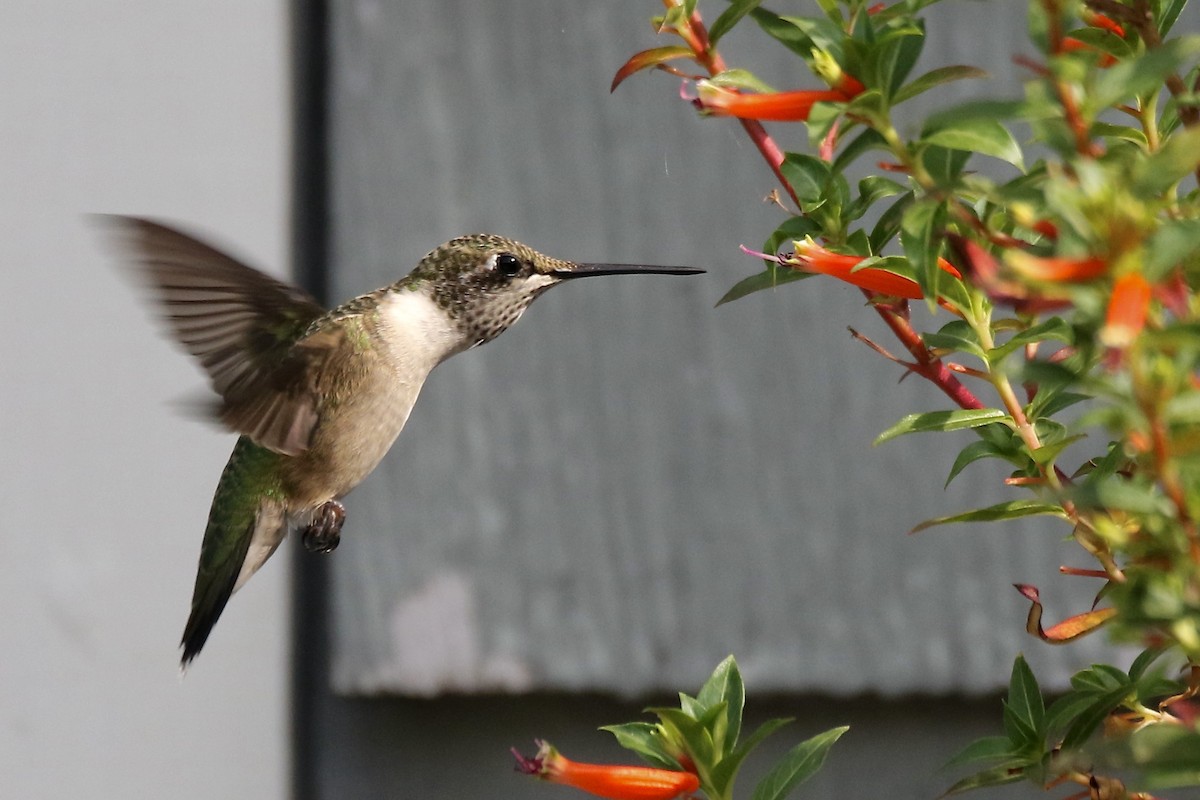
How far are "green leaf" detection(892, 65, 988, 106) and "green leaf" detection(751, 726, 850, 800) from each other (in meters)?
0.37

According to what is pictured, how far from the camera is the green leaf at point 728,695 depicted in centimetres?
77

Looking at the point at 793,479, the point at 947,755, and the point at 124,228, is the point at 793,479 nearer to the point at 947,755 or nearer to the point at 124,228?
the point at 947,755

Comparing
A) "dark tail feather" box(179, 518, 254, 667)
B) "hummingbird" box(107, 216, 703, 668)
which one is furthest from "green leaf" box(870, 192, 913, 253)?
"dark tail feather" box(179, 518, 254, 667)

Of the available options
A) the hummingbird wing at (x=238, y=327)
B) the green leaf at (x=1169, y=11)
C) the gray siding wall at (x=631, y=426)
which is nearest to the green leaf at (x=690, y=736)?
the green leaf at (x=1169, y=11)

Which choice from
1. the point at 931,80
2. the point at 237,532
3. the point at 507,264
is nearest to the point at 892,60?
the point at 931,80

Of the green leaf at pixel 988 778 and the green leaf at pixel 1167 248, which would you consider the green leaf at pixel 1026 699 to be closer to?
the green leaf at pixel 988 778

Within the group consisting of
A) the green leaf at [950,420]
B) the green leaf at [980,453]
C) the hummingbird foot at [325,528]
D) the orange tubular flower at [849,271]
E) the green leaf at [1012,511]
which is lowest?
the hummingbird foot at [325,528]

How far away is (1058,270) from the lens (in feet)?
1.50

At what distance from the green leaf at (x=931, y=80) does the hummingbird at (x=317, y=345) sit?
0.53m

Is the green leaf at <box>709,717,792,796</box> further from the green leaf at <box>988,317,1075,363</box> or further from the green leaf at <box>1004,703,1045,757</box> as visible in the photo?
the green leaf at <box>988,317,1075,363</box>

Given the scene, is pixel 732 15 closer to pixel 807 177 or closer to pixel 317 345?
pixel 807 177

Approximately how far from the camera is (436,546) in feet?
6.95

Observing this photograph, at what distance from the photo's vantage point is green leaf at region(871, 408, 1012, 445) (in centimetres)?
78

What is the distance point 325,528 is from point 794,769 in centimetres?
71
